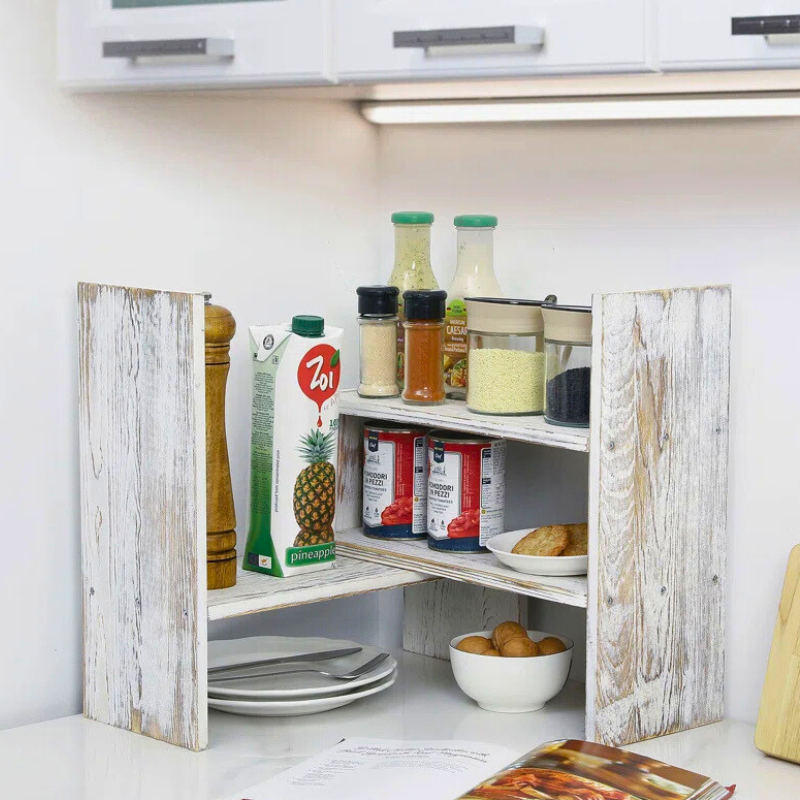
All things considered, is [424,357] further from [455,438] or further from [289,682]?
[289,682]

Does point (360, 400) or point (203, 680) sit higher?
point (360, 400)

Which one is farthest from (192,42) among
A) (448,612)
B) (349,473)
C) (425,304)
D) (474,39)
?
(448,612)

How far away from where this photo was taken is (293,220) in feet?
5.15

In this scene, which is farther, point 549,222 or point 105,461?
point 549,222

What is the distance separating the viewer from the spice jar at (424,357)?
54.7 inches

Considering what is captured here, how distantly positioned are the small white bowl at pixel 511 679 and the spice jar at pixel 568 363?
273 mm

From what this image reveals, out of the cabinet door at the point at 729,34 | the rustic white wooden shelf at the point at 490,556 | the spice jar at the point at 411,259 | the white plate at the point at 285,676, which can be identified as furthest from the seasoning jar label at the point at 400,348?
the cabinet door at the point at 729,34

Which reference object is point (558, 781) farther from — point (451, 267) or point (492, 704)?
point (451, 267)

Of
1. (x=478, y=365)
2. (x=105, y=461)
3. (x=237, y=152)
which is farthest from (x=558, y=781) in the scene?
(x=237, y=152)

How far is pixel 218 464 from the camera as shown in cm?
133

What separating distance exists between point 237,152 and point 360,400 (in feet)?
1.09

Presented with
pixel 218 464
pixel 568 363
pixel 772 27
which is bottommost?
pixel 218 464

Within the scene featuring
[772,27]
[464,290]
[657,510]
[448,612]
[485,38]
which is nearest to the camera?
[772,27]

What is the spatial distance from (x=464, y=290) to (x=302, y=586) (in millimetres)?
404
